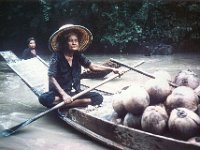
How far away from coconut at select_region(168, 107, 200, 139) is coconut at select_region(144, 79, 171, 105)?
40 cm

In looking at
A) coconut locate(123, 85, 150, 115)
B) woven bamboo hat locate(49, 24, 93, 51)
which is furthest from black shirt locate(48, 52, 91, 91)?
coconut locate(123, 85, 150, 115)

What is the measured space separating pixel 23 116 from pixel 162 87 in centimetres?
268

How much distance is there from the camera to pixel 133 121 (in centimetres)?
369

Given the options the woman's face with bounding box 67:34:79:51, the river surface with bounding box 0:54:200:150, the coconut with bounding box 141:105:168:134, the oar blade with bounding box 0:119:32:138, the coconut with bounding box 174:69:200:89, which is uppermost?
Answer: the woman's face with bounding box 67:34:79:51

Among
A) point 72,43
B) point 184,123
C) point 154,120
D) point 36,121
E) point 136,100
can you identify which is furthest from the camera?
point 36,121

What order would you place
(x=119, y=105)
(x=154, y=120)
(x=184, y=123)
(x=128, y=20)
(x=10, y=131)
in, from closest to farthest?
(x=184, y=123) < (x=154, y=120) < (x=119, y=105) < (x=10, y=131) < (x=128, y=20)

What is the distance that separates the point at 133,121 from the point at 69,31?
178cm

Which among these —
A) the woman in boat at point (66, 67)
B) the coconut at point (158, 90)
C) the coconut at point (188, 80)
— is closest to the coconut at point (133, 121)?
the coconut at point (158, 90)

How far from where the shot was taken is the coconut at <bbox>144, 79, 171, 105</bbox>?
3732 mm

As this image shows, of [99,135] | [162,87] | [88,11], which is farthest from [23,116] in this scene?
[88,11]

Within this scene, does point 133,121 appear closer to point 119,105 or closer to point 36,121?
point 119,105

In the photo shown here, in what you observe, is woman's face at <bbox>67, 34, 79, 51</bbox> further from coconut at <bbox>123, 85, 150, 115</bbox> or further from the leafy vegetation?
the leafy vegetation

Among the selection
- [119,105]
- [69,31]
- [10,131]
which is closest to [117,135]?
[119,105]

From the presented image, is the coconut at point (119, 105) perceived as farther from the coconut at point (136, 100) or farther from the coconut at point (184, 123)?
the coconut at point (184, 123)
